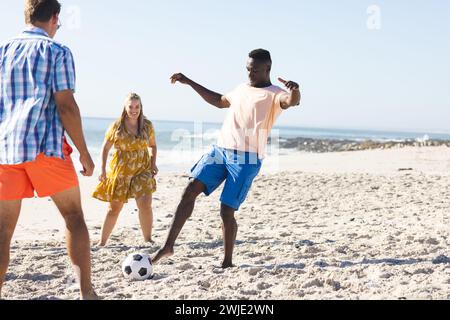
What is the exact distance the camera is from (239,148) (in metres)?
4.91

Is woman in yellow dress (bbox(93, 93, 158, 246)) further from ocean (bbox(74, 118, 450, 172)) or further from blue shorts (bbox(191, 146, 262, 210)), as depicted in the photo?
ocean (bbox(74, 118, 450, 172))

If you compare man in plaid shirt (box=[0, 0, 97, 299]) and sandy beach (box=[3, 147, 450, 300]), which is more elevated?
man in plaid shirt (box=[0, 0, 97, 299])

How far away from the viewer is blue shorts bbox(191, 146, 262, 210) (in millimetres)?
4922

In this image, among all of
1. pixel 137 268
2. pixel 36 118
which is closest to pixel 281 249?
pixel 137 268

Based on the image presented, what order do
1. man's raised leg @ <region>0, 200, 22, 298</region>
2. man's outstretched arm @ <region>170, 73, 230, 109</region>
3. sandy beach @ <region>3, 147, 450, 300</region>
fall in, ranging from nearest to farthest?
man's raised leg @ <region>0, 200, 22, 298</region> → sandy beach @ <region>3, 147, 450, 300</region> → man's outstretched arm @ <region>170, 73, 230, 109</region>

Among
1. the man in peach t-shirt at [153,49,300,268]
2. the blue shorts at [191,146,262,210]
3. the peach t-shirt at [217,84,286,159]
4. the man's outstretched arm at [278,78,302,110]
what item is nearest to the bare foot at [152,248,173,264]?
the man in peach t-shirt at [153,49,300,268]

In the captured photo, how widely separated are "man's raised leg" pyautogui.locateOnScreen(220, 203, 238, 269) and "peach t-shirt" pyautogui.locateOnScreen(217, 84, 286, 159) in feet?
1.88

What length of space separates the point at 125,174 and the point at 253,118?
1.90 m

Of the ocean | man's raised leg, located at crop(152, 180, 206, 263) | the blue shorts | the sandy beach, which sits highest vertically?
the blue shorts

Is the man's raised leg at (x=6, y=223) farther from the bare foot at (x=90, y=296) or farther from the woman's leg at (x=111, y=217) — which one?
the woman's leg at (x=111, y=217)

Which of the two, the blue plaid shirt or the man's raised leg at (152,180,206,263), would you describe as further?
the man's raised leg at (152,180,206,263)

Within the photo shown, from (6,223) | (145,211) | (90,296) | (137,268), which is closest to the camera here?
(6,223)

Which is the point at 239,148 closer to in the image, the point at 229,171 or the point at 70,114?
the point at 229,171
